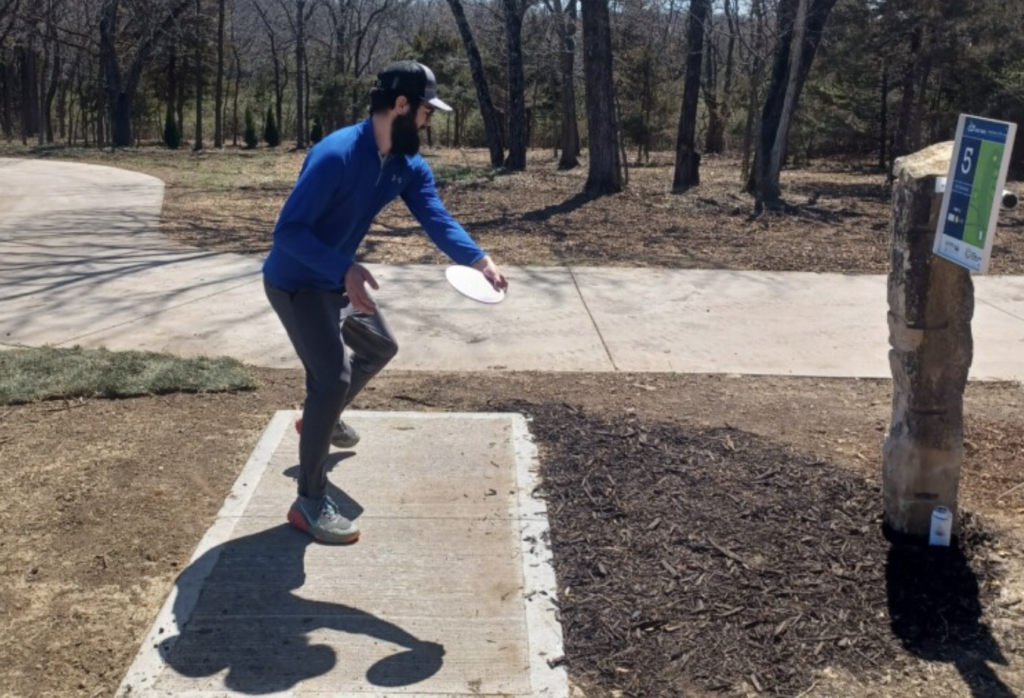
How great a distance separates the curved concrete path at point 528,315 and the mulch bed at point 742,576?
204 cm

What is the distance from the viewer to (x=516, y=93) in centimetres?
2112

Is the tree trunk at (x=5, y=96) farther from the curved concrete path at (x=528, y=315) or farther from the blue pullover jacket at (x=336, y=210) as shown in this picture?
the blue pullover jacket at (x=336, y=210)

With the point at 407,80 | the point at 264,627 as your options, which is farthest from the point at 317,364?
the point at 407,80

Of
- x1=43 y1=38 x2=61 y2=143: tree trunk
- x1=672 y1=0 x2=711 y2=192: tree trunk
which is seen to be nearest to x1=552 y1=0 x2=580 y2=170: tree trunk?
x1=672 y1=0 x2=711 y2=192: tree trunk

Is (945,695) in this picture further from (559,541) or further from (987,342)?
(987,342)

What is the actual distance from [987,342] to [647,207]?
724 cm

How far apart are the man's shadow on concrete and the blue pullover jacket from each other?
1.01m

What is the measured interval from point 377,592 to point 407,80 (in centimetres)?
182

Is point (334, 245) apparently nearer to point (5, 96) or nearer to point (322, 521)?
point (322, 521)

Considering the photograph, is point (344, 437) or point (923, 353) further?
point (344, 437)

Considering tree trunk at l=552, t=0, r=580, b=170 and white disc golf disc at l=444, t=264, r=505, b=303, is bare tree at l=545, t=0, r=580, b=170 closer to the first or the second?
tree trunk at l=552, t=0, r=580, b=170

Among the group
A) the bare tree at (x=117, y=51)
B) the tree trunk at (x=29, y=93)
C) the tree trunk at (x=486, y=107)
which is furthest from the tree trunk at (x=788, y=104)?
the tree trunk at (x=29, y=93)

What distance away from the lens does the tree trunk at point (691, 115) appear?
17453 millimetres

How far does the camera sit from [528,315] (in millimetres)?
8133
